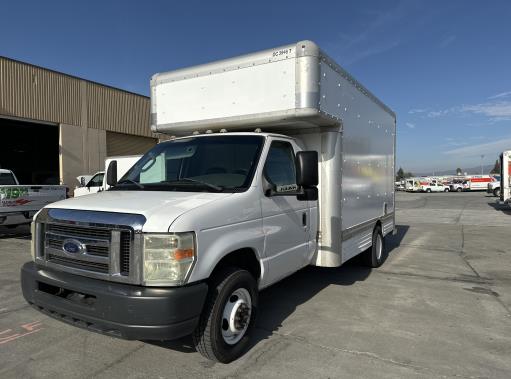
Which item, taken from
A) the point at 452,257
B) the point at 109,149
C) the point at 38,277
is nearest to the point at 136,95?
the point at 109,149

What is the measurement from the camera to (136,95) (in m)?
22.9

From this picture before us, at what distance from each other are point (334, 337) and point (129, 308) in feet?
7.56

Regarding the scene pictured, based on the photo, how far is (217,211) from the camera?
327 centimetres

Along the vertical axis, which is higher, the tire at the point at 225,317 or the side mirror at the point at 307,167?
the side mirror at the point at 307,167

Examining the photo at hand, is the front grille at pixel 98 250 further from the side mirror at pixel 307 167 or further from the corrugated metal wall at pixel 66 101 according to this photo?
the corrugated metal wall at pixel 66 101

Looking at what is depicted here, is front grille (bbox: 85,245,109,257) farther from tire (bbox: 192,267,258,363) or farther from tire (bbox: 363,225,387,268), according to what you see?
tire (bbox: 363,225,387,268)

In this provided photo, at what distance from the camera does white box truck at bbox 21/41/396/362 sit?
2928mm

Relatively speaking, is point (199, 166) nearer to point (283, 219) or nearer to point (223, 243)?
point (283, 219)

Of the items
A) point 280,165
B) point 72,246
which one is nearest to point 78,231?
point 72,246

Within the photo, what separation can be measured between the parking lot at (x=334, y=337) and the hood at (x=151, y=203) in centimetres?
144

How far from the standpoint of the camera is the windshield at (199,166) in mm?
3832

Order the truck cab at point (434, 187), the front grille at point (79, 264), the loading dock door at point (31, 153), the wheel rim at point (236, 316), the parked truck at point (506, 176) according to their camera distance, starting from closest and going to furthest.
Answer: the front grille at point (79, 264)
the wheel rim at point (236, 316)
the parked truck at point (506, 176)
the loading dock door at point (31, 153)
the truck cab at point (434, 187)

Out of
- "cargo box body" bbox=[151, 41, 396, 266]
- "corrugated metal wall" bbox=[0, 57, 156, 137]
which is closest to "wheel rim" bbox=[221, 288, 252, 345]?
"cargo box body" bbox=[151, 41, 396, 266]

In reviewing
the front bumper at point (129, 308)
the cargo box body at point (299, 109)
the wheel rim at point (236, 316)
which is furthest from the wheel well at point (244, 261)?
the cargo box body at point (299, 109)
